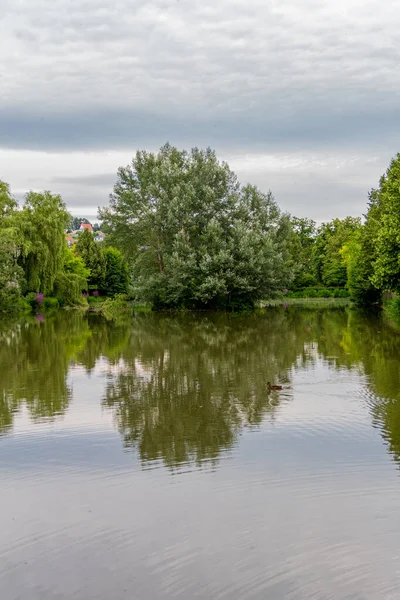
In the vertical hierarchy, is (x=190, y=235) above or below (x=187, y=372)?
above

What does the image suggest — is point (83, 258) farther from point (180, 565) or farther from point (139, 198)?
point (180, 565)

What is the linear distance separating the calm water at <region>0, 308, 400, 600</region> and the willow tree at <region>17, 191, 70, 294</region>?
89.9 feet

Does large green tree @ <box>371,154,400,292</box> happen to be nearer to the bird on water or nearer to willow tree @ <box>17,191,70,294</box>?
the bird on water

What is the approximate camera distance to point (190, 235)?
43.6 metres

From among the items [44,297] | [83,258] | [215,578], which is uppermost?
[83,258]

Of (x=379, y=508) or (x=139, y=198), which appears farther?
(x=139, y=198)

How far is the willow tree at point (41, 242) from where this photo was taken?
42.9 metres

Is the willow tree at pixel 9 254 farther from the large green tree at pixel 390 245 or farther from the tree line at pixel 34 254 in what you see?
the large green tree at pixel 390 245

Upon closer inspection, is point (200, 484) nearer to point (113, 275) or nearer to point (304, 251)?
point (113, 275)

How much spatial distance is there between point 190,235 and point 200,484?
36526 mm

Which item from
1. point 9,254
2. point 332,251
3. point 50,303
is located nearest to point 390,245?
point 9,254

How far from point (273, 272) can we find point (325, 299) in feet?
83.5

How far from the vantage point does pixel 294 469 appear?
822cm

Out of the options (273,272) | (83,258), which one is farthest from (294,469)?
(83,258)
